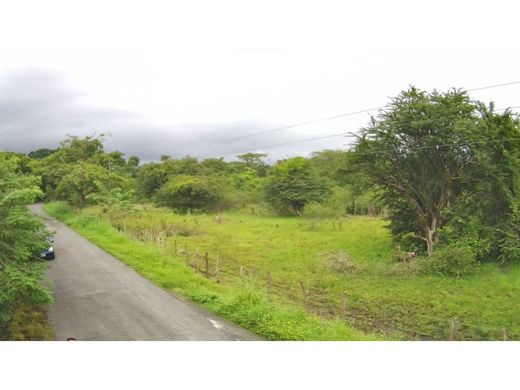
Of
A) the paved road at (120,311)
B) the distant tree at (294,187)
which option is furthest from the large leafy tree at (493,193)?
the distant tree at (294,187)

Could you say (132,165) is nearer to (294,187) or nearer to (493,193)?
(294,187)

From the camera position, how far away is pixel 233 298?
10500 mm

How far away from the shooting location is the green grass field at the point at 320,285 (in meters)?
10.1

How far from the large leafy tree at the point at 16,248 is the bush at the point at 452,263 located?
13.1 metres

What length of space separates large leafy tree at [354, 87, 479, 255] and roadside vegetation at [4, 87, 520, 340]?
5cm

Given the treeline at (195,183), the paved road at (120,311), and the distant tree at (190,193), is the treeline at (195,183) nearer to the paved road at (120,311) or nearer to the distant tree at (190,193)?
the distant tree at (190,193)

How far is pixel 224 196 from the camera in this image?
1548 inches

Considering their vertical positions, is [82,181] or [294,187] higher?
Answer: [82,181]

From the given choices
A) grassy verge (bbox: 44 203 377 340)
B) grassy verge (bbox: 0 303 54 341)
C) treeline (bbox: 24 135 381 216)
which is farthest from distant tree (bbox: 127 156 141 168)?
grassy verge (bbox: 0 303 54 341)

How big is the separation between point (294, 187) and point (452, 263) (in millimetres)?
22076

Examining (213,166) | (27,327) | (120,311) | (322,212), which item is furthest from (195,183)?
(27,327)

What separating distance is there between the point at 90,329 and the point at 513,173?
1629 cm

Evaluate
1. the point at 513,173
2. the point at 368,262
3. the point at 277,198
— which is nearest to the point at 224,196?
the point at 277,198

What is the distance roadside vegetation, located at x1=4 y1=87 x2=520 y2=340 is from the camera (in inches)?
436
